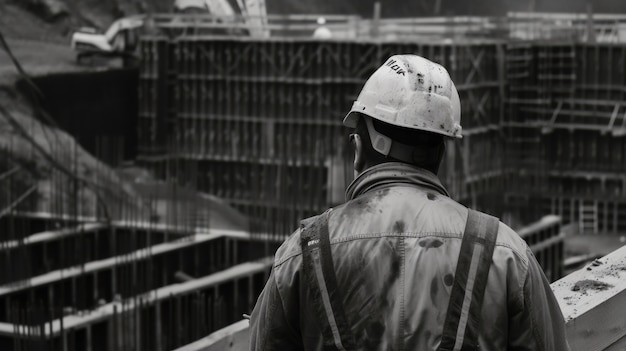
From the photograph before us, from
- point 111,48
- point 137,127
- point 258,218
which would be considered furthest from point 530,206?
point 111,48

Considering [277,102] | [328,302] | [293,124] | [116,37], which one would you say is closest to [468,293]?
[328,302]

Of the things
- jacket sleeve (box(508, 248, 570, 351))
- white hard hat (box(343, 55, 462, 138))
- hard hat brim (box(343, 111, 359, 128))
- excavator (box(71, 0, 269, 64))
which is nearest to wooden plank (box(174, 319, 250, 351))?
hard hat brim (box(343, 111, 359, 128))

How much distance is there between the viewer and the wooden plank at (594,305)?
5086mm

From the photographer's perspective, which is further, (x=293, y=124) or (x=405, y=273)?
(x=293, y=124)

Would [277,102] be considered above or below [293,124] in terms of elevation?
above

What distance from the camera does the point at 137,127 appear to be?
26188 millimetres

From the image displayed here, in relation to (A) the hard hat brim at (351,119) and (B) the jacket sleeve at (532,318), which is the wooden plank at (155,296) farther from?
(B) the jacket sleeve at (532,318)

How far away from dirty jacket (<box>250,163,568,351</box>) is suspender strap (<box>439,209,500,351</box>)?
2cm

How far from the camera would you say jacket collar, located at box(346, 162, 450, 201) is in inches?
137

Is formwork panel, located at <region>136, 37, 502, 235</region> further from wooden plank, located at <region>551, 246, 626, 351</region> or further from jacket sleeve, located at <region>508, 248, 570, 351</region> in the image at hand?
jacket sleeve, located at <region>508, 248, 570, 351</region>

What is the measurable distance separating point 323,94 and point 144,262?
365 inches

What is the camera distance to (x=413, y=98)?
3496 mm

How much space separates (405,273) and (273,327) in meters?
0.43

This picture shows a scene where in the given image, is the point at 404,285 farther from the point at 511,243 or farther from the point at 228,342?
the point at 228,342
